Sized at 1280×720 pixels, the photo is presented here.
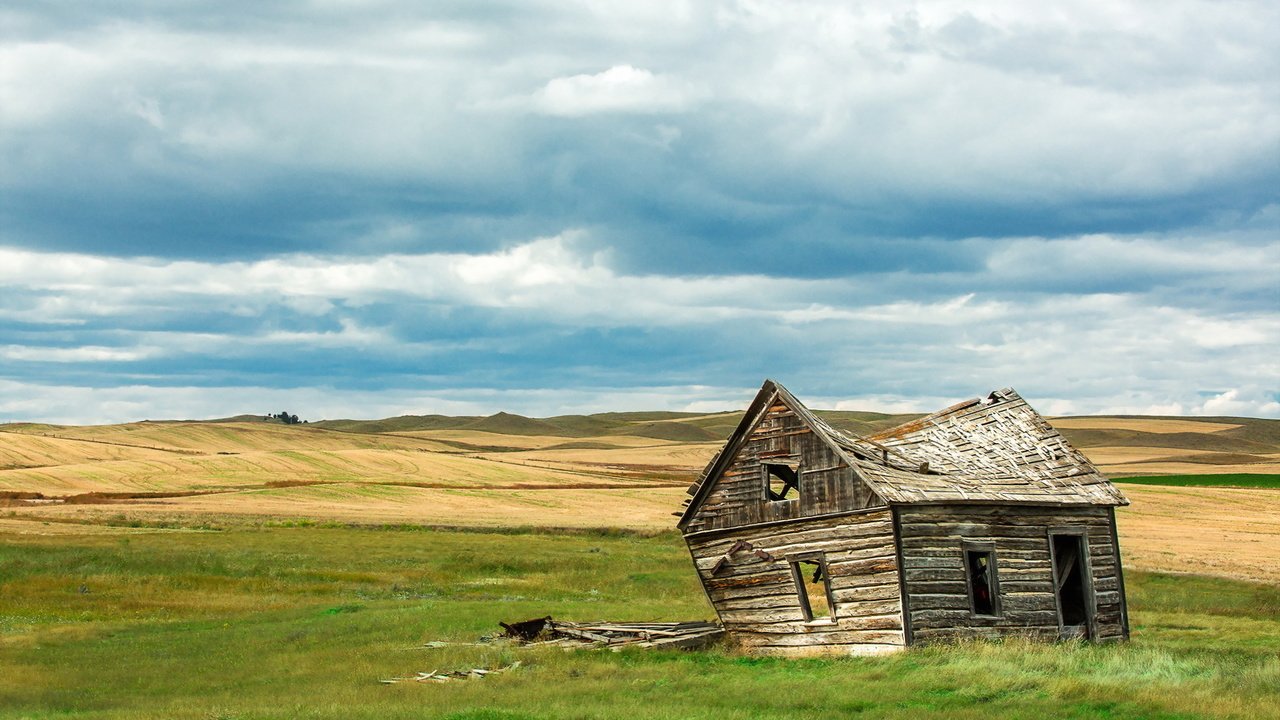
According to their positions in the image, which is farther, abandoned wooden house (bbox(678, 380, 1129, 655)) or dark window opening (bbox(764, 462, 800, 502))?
dark window opening (bbox(764, 462, 800, 502))

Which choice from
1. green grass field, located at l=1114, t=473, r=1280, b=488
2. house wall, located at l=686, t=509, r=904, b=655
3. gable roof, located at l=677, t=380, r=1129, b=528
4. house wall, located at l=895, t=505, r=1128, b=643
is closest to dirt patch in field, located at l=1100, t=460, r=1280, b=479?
green grass field, located at l=1114, t=473, r=1280, b=488

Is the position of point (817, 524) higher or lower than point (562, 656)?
higher

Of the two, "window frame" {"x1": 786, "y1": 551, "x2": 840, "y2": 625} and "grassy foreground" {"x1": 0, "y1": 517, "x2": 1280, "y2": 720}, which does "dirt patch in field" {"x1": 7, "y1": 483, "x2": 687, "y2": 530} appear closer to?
"grassy foreground" {"x1": 0, "y1": 517, "x2": 1280, "y2": 720}

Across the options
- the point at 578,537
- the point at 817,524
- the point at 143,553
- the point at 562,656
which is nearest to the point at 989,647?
the point at 817,524

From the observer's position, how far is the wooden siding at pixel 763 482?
27.2 meters

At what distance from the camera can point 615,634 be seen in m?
28.3

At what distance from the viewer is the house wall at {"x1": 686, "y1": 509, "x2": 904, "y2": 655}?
2622 centimetres

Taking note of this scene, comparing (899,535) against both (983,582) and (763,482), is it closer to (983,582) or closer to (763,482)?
(763,482)

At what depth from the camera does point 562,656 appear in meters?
26.9

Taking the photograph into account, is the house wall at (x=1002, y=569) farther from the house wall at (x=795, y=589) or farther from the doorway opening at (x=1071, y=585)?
the house wall at (x=795, y=589)

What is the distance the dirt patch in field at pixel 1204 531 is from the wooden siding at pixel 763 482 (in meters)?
25.3

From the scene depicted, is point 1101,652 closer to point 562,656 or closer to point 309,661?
point 562,656

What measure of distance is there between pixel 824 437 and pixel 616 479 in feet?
301

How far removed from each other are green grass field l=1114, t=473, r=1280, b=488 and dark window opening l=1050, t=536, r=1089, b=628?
3105 inches
